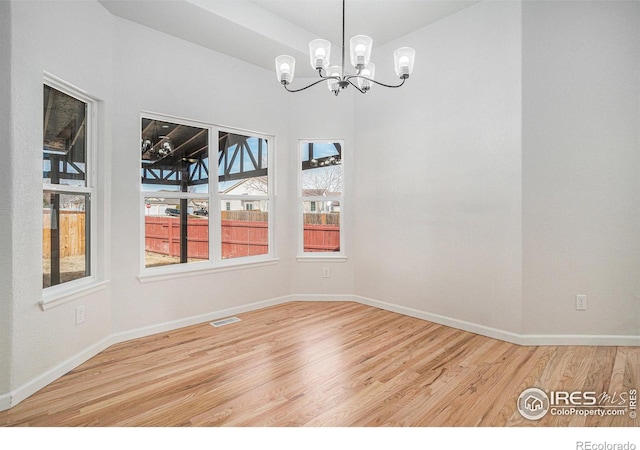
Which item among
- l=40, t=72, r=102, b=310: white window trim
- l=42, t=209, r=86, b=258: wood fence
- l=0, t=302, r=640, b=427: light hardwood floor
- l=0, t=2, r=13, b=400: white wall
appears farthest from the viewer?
l=40, t=72, r=102, b=310: white window trim

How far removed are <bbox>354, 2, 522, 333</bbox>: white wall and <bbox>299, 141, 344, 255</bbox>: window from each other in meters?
0.31

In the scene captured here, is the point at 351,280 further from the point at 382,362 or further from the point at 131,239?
the point at 131,239

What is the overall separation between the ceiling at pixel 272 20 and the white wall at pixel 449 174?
284mm

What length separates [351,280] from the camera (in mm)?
4395

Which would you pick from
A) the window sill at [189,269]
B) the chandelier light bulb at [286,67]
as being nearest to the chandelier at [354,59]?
the chandelier light bulb at [286,67]

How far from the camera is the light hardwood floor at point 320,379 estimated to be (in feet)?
6.23

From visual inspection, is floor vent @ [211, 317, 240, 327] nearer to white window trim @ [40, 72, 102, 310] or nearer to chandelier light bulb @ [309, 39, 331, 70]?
white window trim @ [40, 72, 102, 310]

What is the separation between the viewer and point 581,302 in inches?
117

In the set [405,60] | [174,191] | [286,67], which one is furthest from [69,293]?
[405,60]

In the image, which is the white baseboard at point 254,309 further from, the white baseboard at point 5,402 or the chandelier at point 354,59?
the chandelier at point 354,59

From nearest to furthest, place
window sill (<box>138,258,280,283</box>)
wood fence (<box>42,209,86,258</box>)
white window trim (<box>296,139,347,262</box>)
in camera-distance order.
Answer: wood fence (<box>42,209,86,258</box>)
window sill (<box>138,258,280,283</box>)
white window trim (<box>296,139,347,262</box>)

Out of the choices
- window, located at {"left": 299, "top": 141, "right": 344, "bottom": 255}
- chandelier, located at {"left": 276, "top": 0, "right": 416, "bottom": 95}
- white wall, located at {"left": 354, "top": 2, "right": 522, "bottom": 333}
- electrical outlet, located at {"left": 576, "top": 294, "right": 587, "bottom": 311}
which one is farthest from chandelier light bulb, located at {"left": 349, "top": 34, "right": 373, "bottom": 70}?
electrical outlet, located at {"left": 576, "top": 294, "right": 587, "bottom": 311}

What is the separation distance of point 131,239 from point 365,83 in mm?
2603

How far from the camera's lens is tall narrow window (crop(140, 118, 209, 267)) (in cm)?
331
